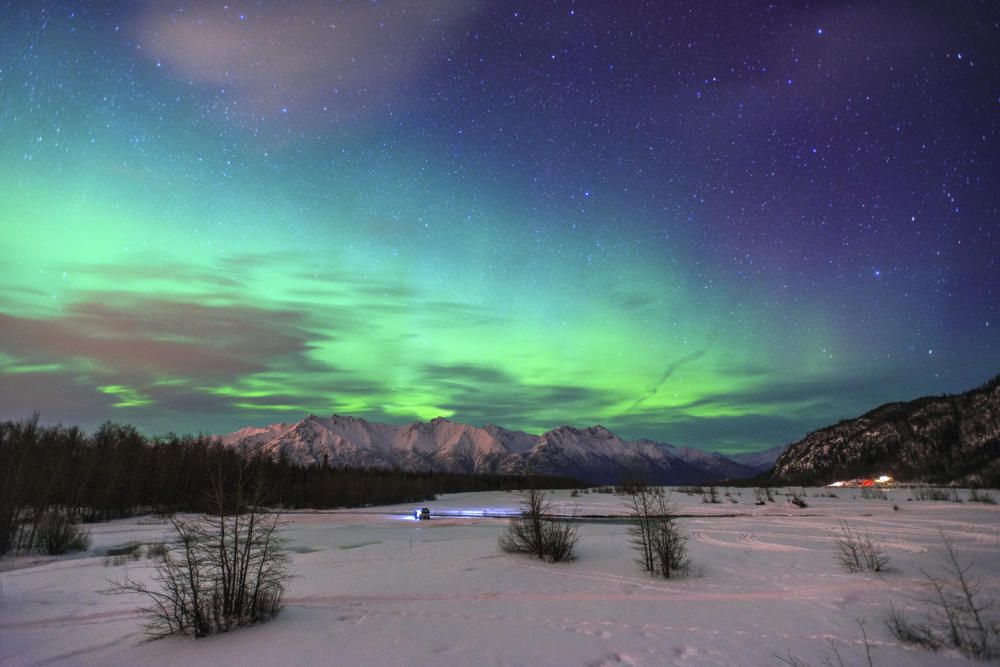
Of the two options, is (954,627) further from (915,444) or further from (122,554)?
(915,444)

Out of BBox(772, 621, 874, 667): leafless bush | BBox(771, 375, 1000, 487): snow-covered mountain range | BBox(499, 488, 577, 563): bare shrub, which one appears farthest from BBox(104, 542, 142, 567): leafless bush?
BBox(771, 375, 1000, 487): snow-covered mountain range

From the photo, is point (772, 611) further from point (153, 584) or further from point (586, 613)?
point (153, 584)

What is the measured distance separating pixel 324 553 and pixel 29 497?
68.5ft

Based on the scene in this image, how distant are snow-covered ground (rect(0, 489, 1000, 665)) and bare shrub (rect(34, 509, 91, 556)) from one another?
272 cm

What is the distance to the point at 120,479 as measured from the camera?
53.3 m

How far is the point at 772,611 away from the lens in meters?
9.90

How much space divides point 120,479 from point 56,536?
126 ft

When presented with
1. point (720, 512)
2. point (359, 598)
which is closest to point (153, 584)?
point (359, 598)

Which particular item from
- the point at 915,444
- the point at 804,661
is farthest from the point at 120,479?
the point at 915,444

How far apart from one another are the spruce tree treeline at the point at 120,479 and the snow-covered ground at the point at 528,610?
327 inches

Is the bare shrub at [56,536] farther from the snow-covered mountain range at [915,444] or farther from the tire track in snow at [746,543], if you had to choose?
the snow-covered mountain range at [915,444]

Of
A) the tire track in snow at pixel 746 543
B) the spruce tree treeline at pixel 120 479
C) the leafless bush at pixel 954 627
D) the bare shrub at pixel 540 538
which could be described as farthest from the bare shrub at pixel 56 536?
the leafless bush at pixel 954 627

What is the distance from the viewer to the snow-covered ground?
7.64 meters

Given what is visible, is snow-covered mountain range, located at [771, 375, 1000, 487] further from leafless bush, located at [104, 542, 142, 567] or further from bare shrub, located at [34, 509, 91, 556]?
bare shrub, located at [34, 509, 91, 556]
